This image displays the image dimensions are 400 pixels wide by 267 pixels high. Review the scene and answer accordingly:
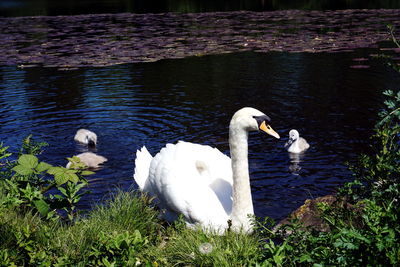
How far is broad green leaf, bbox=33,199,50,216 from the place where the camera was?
5254 millimetres

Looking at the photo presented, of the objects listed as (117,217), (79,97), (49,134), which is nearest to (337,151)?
(117,217)

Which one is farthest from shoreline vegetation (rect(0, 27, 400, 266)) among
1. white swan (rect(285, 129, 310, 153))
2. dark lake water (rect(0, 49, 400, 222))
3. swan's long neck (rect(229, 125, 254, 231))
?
Result: white swan (rect(285, 129, 310, 153))

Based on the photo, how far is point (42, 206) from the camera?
5273 millimetres

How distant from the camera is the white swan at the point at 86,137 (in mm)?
10070

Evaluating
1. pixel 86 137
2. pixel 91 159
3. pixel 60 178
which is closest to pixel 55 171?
pixel 60 178

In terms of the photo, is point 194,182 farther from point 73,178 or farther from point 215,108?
point 215,108

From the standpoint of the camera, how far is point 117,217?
5816mm

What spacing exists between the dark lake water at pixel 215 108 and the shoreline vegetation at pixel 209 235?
2.10m

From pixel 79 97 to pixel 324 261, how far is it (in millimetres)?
10942

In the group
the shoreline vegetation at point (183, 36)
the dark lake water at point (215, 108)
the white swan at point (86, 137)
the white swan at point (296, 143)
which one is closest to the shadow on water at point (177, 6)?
the shoreline vegetation at point (183, 36)

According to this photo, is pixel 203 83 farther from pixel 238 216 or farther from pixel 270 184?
pixel 238 216

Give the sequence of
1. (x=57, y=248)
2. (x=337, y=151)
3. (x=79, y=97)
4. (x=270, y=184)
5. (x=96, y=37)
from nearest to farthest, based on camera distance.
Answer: (x=57, y=248) < (x=270, y=184) < (x=337, y=151) < (x=79, y=97) < (x=96, y=37)

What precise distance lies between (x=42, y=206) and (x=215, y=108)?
712 cm

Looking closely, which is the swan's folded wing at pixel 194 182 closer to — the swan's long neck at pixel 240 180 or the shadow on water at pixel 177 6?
the swan's long neck at pixel 240 180
